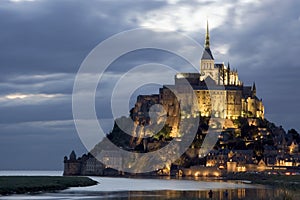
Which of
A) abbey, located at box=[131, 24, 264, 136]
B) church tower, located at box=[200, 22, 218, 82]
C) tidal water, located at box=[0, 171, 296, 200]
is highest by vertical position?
church tower, located at box=[200, 22, 218, 82]

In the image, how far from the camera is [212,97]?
16762cm

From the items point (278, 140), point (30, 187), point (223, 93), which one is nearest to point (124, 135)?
point (223, 93)

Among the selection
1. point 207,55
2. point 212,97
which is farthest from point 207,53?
point 212,97

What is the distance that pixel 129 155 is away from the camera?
164125 mm

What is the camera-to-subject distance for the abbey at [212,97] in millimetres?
167000

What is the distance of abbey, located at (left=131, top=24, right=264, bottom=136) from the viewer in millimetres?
167000

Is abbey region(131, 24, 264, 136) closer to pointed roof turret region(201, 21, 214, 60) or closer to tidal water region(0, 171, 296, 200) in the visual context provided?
pointed roof turret region(201, 21, 214, 60)

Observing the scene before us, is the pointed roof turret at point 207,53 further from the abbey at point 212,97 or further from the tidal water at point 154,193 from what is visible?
the tidal water at point 154,193

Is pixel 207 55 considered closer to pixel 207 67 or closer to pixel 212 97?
pixel 207 67

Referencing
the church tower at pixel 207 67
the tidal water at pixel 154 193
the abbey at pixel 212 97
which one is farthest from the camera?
the church tower at pixel 207 67

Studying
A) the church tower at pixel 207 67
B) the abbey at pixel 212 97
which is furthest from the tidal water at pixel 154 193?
the church tower at pixel 207 67

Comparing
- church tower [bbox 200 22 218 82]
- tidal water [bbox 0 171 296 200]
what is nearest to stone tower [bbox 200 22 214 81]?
church tower [bbox 200 22 218 82]

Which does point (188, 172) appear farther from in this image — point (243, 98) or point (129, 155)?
point (243, 98)

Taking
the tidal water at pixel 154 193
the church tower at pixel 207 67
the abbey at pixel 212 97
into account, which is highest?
the church tower at pixel 207 67
